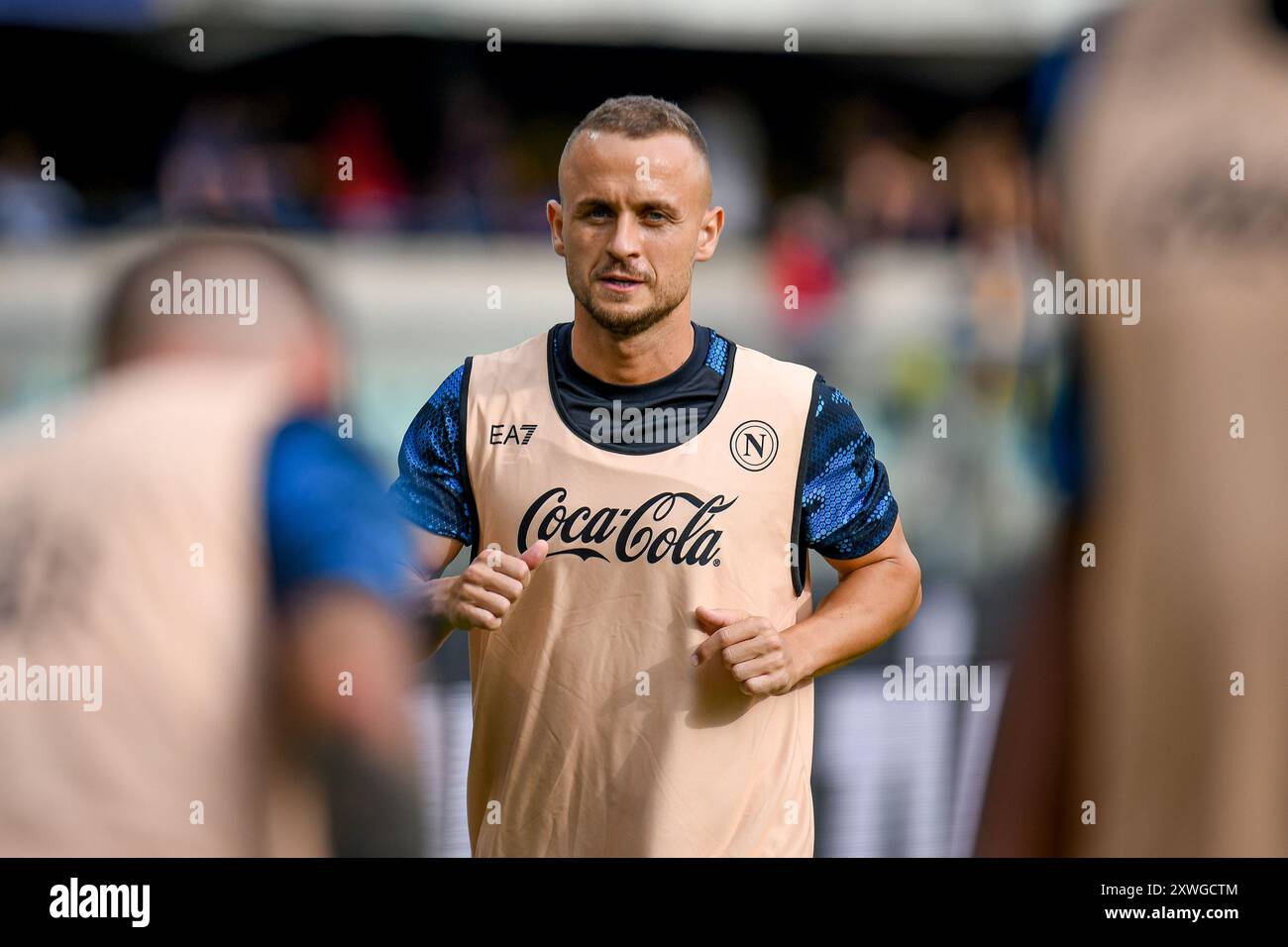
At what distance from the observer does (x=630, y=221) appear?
2088mm

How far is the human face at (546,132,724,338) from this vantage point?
6.83 ft

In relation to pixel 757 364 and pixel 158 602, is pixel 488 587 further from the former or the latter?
pixel 757 364

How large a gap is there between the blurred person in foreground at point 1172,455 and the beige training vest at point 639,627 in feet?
1.77

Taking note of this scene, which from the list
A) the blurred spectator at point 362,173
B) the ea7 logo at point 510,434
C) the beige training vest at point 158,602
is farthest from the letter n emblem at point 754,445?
the blurred spectator at point 362,173

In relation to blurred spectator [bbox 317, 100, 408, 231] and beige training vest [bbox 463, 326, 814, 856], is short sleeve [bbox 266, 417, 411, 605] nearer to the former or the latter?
beige training vest [bbox 463, 326, 814, 856]

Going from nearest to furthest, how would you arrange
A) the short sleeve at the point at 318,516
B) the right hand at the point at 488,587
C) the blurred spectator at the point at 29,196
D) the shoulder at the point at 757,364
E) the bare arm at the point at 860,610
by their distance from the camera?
the short sleeve at the point at 318,516
the right hand at the point at 488,587
the bare arm at the point at 860,610
the shoulder at the point at 757,364
the blurred spectator at the point at 29,196

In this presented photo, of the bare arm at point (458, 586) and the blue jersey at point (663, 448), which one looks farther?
the blue jersey at point (663, 448)

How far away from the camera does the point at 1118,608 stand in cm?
223

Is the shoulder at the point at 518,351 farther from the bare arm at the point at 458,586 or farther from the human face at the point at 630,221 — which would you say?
the bare arm at the point at 458,586

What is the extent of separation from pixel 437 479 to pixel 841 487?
735 millimetres

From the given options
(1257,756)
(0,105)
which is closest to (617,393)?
(1257,756)

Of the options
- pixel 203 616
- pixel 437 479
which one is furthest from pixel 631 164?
pixel 203 616

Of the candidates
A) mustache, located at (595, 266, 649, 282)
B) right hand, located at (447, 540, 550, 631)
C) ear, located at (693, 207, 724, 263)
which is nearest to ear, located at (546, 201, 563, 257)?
mustache, located at (595, 266, 649, 282)

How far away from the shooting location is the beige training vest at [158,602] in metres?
1.89
